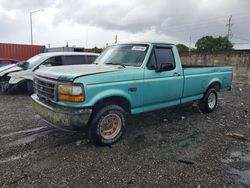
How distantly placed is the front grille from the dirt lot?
3.02ft

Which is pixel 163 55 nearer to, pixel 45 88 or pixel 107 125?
pixel 107 125

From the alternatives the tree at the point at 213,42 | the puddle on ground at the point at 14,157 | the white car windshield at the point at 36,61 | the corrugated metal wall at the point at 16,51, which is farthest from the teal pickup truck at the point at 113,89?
the tree at the point at 213,42

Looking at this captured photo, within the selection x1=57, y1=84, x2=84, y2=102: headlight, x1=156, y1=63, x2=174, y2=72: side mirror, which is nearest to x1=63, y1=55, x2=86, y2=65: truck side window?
x1=156, y1=63, x2=174, y2=72: side mirror

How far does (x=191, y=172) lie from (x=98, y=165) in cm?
143

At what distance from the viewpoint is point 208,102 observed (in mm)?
7109

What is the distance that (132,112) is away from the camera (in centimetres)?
484

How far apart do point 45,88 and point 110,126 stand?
141 centimetres

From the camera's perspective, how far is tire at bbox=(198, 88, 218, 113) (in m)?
6.96

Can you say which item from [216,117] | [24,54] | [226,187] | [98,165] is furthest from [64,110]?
[24,54]

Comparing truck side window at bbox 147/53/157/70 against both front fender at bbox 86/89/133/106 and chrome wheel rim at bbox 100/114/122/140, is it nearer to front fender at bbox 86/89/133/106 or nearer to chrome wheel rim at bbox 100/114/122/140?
front fender at bbox 86/89/133/106

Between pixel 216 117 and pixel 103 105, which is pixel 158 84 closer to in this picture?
pixel 103 105

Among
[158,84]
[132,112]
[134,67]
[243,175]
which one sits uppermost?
[134,67]

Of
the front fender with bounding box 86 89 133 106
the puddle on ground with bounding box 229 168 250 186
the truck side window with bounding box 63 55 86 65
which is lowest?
the puddle on ground with bounding box 229 168 250 186

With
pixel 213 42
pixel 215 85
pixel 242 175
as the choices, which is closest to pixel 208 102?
pixel 215 85
